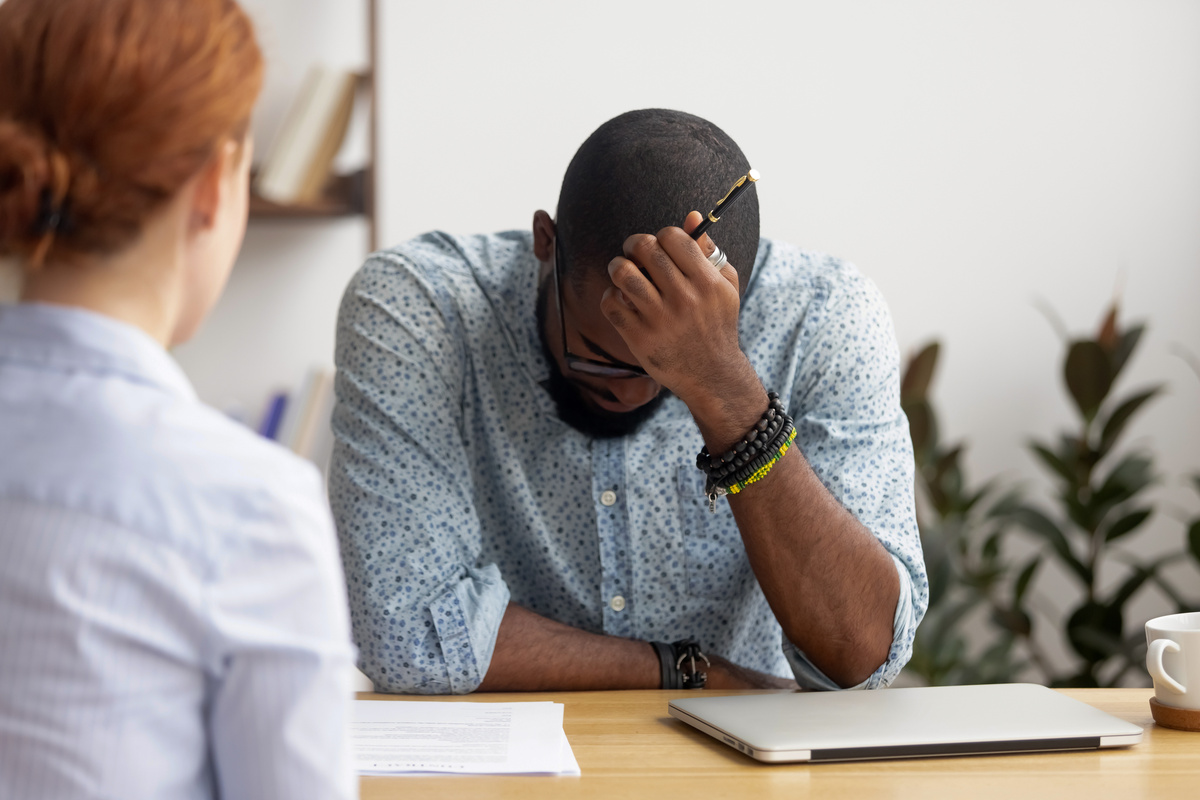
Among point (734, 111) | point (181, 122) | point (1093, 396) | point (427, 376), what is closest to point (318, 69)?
point (734, 111)

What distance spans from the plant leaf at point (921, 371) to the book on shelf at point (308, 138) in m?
1.35

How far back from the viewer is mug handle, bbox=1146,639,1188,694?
40.3 inches

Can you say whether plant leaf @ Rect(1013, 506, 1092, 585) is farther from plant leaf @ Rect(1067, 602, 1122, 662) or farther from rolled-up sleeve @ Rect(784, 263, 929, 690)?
rolled-up sleeve @ Rect(784, 263, 929, 690)

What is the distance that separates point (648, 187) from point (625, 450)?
38 cm

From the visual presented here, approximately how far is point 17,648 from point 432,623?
2.28 ft

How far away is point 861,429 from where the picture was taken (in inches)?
53.0

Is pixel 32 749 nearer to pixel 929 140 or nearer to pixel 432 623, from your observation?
pixel 432 623

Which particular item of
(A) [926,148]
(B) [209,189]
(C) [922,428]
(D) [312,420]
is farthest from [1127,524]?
(B) [209,189]

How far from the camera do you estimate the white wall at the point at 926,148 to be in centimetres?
249

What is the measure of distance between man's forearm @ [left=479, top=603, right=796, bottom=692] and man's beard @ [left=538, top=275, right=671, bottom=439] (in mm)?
258

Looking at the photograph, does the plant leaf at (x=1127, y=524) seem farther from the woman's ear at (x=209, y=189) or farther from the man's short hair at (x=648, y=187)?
the woman's ear at (x=209, y=189)

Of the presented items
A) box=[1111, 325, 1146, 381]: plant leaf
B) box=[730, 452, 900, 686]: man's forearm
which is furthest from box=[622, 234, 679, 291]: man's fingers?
box=[1111, 325, 1146, 381]: plant leaf

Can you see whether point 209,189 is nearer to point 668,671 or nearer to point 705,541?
point 668,671

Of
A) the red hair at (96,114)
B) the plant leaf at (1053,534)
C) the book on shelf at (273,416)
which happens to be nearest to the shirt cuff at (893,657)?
the red hair at (96,114)
